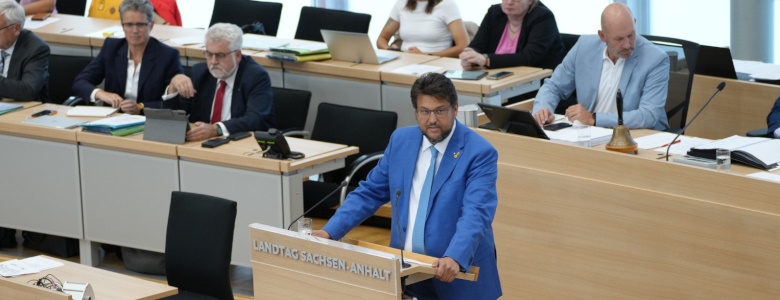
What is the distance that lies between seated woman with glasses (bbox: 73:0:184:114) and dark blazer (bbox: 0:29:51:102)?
234 mm

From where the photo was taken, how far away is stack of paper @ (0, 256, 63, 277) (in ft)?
14.5

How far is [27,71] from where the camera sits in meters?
6.98

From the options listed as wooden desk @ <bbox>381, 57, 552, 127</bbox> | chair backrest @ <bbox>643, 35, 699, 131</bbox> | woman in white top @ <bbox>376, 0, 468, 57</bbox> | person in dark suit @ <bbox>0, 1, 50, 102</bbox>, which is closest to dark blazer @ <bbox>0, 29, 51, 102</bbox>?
person in dark suit @ <bbox>0, 1, 50, 102</bbox>

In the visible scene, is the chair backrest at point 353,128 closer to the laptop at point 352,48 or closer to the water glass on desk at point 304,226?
the laptop at point 352,48

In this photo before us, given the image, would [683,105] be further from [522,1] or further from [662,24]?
[662,24]

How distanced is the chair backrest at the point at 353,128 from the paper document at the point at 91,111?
116 centimetres

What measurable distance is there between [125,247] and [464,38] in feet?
8.50

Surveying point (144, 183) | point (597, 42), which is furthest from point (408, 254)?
point (144, 183)

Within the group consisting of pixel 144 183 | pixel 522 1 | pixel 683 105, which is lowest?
pixel 144 183

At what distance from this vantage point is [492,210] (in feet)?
12.7

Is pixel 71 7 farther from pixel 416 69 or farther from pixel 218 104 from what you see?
pixel 416 69

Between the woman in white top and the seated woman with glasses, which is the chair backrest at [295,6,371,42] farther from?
the seated woman with glasses

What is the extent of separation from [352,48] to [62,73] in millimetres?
1931

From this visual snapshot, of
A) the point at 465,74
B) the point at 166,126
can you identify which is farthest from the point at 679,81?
the point at 166,126
